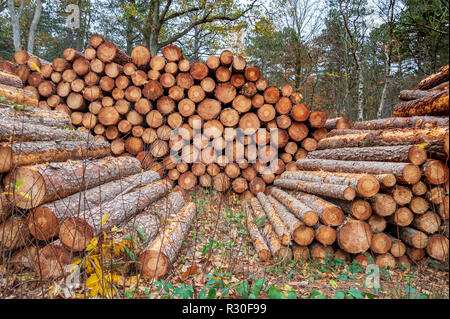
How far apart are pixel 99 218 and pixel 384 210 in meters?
2.93

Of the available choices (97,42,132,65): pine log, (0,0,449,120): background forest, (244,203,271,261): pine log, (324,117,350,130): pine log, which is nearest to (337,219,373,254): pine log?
(244,203,271,261): pine log

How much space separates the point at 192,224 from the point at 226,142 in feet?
6.64

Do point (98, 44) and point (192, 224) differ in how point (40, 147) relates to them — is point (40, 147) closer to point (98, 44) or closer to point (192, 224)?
point (192, 224)

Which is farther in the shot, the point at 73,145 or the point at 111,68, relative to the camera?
the point at 111,68

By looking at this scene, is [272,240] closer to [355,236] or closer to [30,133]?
[355,236]

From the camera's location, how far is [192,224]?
3.55 m

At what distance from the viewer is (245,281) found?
219 cm

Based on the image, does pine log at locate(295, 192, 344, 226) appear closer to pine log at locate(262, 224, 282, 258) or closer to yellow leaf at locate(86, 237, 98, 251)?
pine log at locate(262, 224, 282, 258)

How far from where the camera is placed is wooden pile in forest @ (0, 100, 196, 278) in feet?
6.85

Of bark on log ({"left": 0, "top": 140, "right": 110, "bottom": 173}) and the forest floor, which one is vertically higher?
bark on log ({"left": 0, "top": 140, "right": 110, "bottom": 173})
